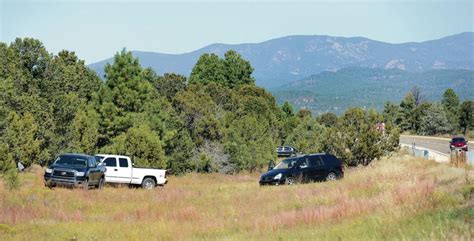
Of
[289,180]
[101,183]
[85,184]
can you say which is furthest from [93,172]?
[289,180]

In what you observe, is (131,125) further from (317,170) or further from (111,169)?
(317,170)

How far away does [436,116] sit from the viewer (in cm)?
11362

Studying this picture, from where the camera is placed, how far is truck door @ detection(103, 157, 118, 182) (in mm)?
30527

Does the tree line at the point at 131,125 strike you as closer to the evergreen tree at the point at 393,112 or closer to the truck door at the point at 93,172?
the truck door at the point at 93,172

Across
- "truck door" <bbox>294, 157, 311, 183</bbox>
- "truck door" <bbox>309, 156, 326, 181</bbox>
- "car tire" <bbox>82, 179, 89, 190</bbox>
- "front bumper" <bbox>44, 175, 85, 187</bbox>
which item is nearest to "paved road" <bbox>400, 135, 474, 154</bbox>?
"truck door" <bbox>309, 156, 326, 181</bbox>

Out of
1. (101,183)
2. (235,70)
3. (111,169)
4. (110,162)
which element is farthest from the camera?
(235,70)

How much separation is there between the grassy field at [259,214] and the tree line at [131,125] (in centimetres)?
1734

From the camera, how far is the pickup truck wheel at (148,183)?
3114cm

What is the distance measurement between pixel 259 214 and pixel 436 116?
101436 millimetres

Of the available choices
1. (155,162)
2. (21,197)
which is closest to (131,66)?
(155,162)

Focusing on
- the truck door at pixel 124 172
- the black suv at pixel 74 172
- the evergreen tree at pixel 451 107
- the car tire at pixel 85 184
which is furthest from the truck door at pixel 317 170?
the evergreen tree at pixel 451 107

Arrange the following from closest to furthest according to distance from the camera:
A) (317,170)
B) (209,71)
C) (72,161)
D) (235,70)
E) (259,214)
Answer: (259,214) → (72,161) → (317,170) → (209,71) → (235,70)

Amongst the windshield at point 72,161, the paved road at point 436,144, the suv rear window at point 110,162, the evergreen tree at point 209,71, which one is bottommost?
the paved road at point 436,144

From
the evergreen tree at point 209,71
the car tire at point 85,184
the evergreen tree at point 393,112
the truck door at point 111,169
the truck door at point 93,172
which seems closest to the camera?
the car tire at point 85,184
